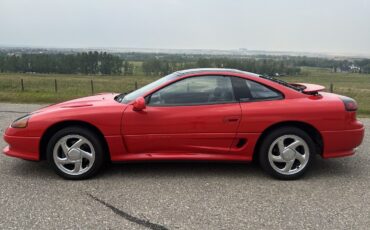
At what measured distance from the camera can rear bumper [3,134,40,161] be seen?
416cm

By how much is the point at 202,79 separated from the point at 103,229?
7.07 feet

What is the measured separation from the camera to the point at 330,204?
3506mm

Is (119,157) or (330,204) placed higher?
(119,157)

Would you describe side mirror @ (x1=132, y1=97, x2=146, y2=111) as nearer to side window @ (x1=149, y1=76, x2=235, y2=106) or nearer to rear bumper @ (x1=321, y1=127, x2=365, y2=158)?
side window @ (x1=149, y1=76, x2=235, y2=106)

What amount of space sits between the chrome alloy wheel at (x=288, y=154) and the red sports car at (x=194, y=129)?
0.01 metres

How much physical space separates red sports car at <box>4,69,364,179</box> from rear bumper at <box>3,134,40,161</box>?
0.01 m

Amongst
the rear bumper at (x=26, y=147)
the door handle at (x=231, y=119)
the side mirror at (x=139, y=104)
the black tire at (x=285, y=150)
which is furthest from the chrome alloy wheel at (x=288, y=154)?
the rear bumper at (x=26, y=147)

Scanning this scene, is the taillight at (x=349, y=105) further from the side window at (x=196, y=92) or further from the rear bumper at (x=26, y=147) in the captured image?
the rear bumper at (x=26, y=147)

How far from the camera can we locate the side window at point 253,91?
14.0 feet

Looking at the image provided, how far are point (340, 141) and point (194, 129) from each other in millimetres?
1765

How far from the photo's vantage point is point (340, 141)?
A: 4281 mm

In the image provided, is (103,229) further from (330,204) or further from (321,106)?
(321,106)

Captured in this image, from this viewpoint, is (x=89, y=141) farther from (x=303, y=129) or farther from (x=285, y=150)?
(x=303, y=129)

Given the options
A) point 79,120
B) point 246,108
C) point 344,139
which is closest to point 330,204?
point 344,139
